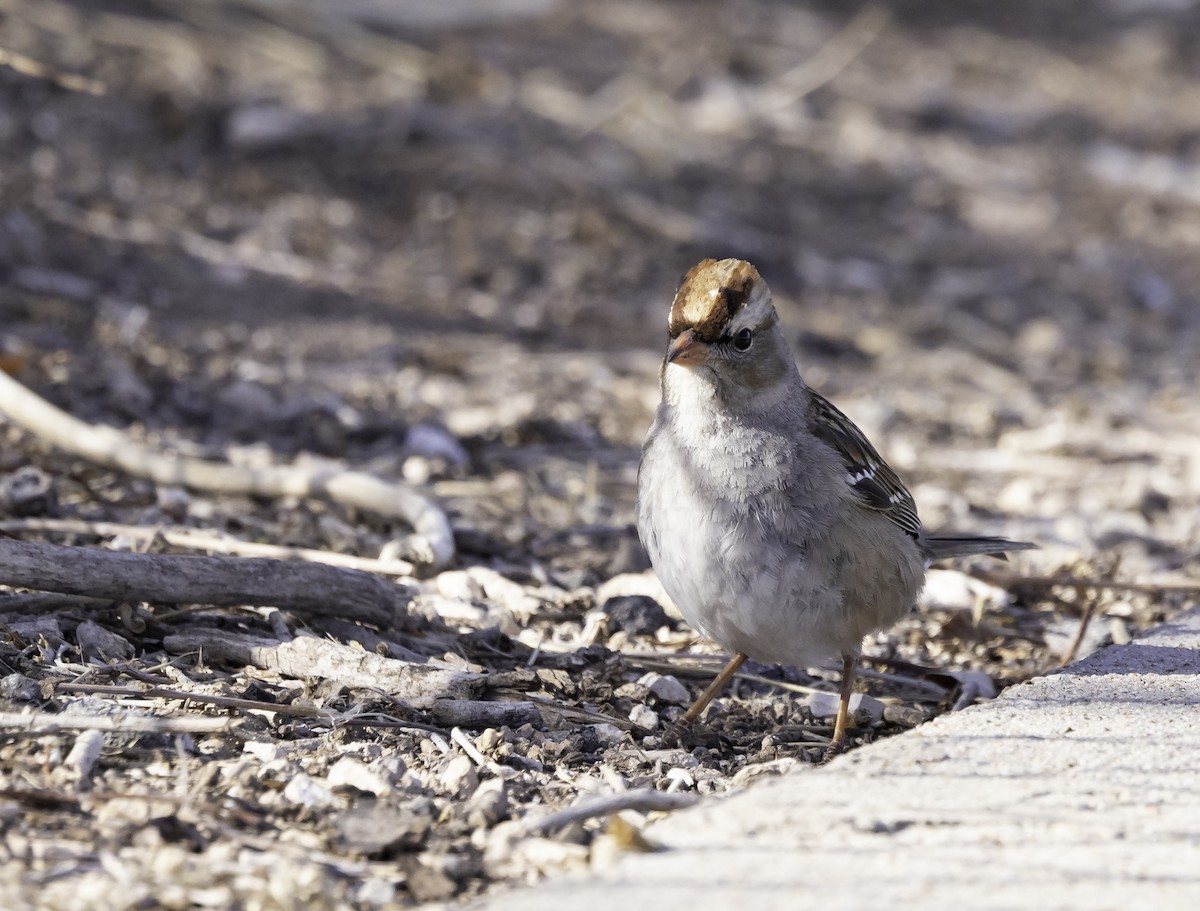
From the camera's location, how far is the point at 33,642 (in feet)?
11.2

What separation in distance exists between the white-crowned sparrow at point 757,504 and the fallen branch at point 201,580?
76 centimetres

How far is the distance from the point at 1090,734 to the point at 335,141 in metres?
6.71

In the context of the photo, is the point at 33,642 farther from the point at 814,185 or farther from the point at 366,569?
the point at 814,185

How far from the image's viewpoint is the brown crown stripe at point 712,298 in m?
3.74

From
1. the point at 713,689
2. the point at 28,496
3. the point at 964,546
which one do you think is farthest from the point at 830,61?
the point at 713,689

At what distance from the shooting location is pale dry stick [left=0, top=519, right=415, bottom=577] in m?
4.21

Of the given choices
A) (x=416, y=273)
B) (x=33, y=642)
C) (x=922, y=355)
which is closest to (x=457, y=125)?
(x=416, y=273)

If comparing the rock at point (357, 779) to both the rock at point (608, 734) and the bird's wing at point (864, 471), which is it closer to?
the rock at point (608, 734)

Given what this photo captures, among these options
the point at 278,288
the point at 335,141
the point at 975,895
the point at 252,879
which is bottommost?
the point at 252,879

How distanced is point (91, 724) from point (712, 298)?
1802mm

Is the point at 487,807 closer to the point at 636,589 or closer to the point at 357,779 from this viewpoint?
the point at 357,779

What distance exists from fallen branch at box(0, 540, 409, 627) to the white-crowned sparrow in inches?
29.8

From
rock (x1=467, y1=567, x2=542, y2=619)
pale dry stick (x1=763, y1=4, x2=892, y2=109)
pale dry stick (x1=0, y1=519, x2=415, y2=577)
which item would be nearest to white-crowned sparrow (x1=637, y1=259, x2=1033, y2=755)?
rock (x1=467, y1=567, x2=542, y2=619)

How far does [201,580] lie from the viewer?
3.60 metres
